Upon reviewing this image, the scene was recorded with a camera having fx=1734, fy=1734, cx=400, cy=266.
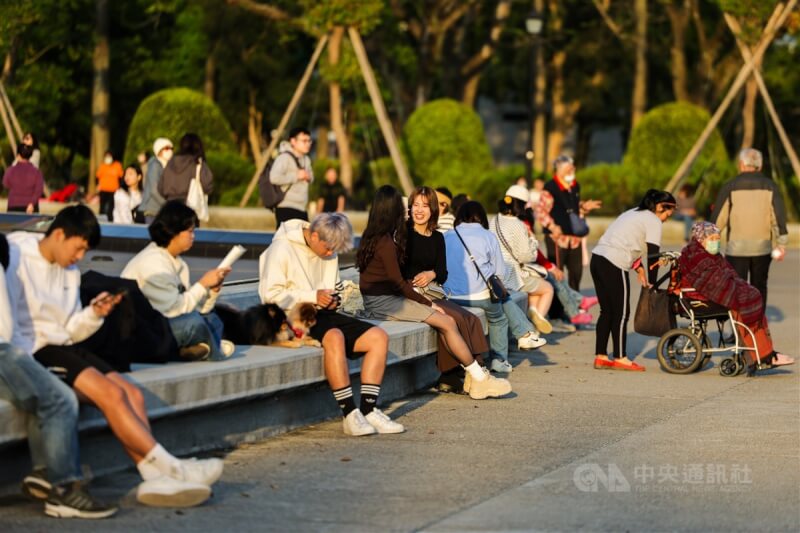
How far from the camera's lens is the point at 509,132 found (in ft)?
283

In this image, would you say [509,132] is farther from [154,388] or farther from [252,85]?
[154,388]

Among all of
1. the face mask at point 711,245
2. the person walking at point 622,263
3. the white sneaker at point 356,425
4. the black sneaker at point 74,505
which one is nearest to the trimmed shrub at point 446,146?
the person walking at point 622,263

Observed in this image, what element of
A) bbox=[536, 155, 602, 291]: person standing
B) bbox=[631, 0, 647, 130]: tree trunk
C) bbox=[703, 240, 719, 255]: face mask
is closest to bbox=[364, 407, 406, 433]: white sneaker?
bbox=[703, 240, 719, 255]: face mask

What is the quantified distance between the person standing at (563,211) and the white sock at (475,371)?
20.2ft

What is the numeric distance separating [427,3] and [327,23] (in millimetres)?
13777

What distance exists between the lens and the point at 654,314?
13953 millimetres

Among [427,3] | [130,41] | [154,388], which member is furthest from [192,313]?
[130,41]

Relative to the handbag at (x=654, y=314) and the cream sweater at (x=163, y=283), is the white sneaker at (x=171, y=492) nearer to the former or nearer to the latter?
the cream sweater at (x=163, y=283)

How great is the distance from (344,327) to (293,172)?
8053 millimetres

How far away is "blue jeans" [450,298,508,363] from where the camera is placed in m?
13.3

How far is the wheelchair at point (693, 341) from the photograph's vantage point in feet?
45.2

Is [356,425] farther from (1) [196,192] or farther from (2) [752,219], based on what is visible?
(1) [196,192]

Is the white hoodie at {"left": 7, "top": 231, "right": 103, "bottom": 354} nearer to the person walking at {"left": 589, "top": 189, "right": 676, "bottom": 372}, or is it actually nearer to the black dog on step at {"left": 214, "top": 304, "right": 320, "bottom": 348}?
the black dog on step at {"left": 214, "top": 304, "right": 320, "bottom": 348}

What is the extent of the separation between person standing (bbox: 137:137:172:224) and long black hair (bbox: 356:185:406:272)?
7.99 m
